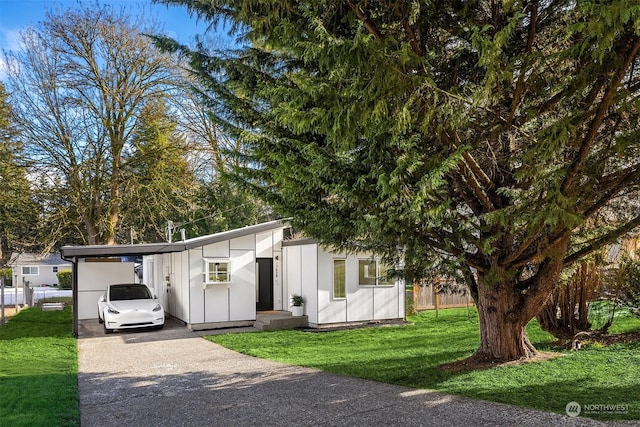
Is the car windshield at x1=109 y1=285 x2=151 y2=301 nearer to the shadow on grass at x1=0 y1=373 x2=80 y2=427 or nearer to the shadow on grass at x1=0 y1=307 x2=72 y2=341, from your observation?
the shadow on grass at x1=0 y1=307 x2=72 y2=341

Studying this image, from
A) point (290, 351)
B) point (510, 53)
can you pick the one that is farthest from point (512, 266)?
point (290, 351)

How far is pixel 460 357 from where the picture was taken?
9.09m

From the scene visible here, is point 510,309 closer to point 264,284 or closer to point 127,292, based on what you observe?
point 264,284

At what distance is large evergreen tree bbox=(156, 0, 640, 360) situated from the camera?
180 inches

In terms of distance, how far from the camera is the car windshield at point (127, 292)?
14.7 metres

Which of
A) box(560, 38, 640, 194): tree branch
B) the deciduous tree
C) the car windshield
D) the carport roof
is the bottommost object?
the car windshield

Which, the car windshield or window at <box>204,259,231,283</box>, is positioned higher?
window at <box>204,259,231,283</box>

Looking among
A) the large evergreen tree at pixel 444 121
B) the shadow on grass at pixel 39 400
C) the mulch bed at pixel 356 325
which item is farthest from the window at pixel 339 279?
the shadow on grass at pixel 39 400

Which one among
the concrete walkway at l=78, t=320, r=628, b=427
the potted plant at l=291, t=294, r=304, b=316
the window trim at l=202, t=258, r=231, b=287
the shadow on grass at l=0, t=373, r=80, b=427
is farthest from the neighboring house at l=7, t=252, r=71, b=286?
the shadow on grass at l=0, t=373, r=80, b=427

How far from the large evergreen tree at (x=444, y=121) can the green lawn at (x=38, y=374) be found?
364cm

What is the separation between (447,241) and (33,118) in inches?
669

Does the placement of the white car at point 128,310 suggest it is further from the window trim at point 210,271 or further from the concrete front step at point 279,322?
the concrete front step at point 279,322

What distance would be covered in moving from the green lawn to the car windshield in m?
1.52

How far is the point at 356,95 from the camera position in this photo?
4.63m
